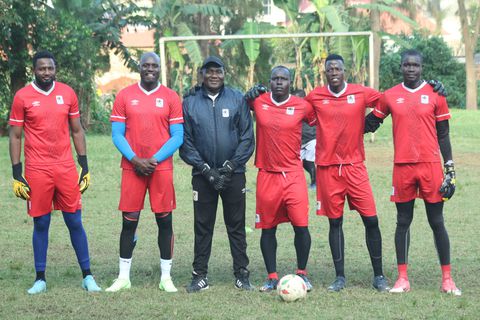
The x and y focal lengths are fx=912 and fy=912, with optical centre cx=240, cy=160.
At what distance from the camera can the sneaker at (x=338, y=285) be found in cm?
823

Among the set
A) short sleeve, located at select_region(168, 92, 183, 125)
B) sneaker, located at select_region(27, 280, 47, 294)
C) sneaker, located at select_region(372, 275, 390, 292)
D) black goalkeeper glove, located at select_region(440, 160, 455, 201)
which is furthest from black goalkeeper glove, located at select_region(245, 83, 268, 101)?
sneaker, located at select_region(27, 280, 47, 294)

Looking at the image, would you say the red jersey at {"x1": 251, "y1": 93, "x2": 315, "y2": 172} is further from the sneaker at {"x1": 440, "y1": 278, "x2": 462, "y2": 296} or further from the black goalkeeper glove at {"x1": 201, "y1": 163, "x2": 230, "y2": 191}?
the sneaker at {"x1": 440, "y1": 278, "x2": 462, "y2": 296}

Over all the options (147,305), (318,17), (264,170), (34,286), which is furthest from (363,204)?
(318,17)

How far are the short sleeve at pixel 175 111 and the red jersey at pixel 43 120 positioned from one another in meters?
0.92

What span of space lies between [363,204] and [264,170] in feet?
3.13

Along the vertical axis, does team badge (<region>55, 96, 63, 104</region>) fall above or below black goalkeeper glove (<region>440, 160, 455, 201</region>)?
above

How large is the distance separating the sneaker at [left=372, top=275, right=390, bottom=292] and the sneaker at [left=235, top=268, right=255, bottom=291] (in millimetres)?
1124

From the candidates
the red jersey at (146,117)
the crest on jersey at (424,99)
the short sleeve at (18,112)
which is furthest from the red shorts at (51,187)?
the crest on jersey at (424,99)

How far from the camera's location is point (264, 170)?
8.39 meters

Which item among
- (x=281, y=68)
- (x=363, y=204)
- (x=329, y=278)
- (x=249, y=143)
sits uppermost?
(x=281, y=68)

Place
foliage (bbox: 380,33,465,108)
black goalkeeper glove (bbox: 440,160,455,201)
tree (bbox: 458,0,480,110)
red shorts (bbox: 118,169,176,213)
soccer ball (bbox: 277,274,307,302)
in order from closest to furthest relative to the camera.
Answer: soccer ball (bbox: 277,274,307,302)
black goalkeeper glove (bbox: 440,160,455,201)
red shorts (bbox: 118,169,176,213)
tree (bbox: 458,0,480,110)
foliage (bbox: 380,33,465,108)

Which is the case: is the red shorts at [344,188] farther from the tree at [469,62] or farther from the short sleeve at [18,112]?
the tree at [469,62]

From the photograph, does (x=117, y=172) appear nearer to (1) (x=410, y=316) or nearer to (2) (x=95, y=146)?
(2) (x=95, y=146)

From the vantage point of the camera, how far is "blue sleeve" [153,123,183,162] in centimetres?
810
